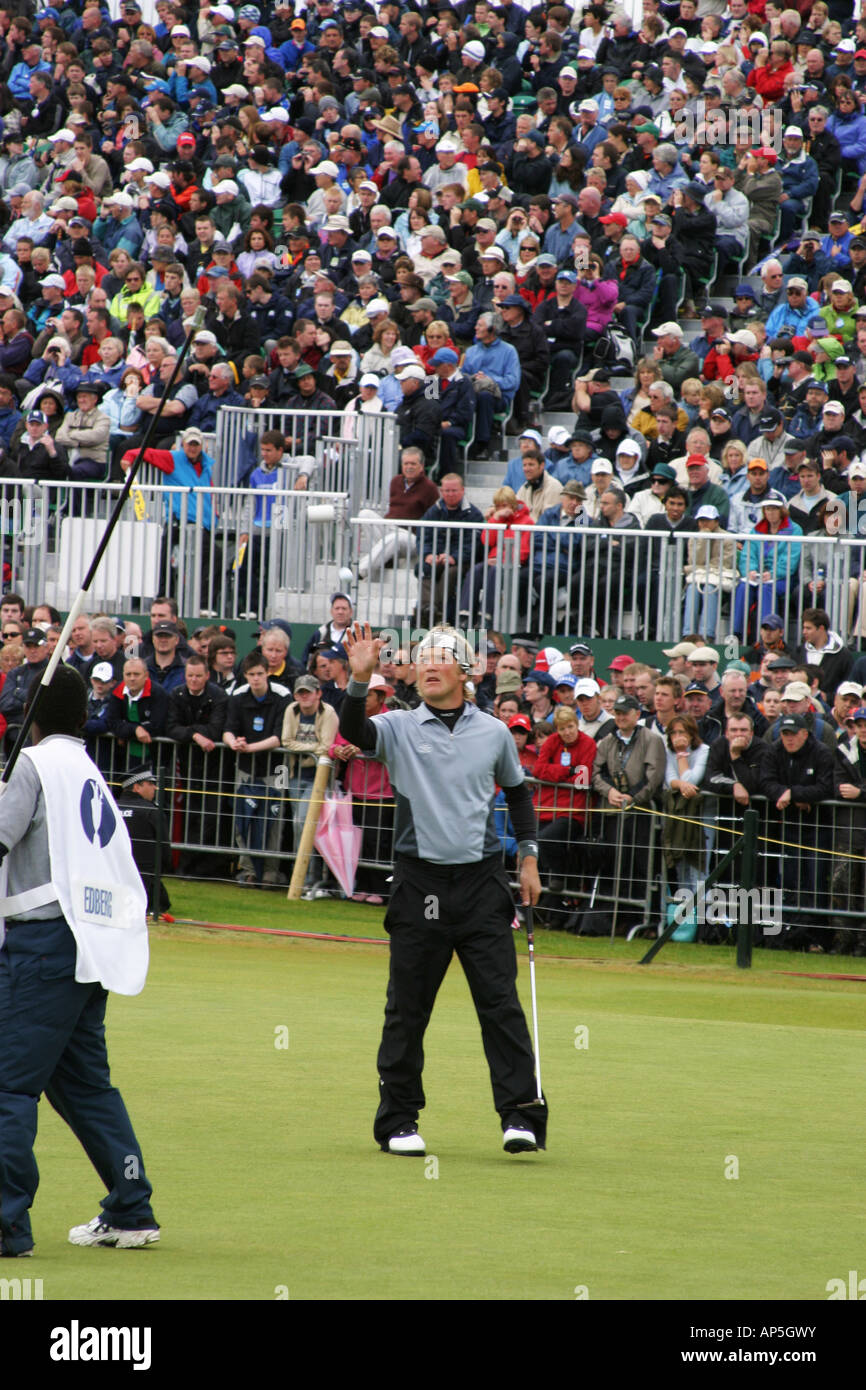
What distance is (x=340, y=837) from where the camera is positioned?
1791 centimetres

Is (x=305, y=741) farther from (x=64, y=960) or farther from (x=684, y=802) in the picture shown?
(x=64, y=960)

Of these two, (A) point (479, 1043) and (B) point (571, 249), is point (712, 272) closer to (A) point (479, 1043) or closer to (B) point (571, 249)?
(B) point (571, 249)

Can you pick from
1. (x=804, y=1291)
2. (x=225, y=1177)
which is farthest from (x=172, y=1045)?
(x=804, y=1291)

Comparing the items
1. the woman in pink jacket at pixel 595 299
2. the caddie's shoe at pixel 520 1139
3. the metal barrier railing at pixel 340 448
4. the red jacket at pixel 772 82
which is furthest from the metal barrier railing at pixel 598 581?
the caddie's shoe at pixel 520 1139

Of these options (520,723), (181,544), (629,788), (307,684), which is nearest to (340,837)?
(307,684)

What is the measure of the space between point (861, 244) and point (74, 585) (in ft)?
29.5

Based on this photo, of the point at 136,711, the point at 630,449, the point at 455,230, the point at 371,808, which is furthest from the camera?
the point at 455,230

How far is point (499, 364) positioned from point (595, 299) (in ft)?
4.50

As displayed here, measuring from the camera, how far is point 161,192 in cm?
2764

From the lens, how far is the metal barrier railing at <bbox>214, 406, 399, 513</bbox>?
21734 millimetres

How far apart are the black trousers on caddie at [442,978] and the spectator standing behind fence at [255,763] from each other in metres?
9.42

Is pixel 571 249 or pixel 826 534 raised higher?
pixel 571 249

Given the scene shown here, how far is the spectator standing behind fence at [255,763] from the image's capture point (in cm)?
1823

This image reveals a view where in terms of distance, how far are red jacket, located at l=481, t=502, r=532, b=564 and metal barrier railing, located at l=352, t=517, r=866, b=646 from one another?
2 centimetres
